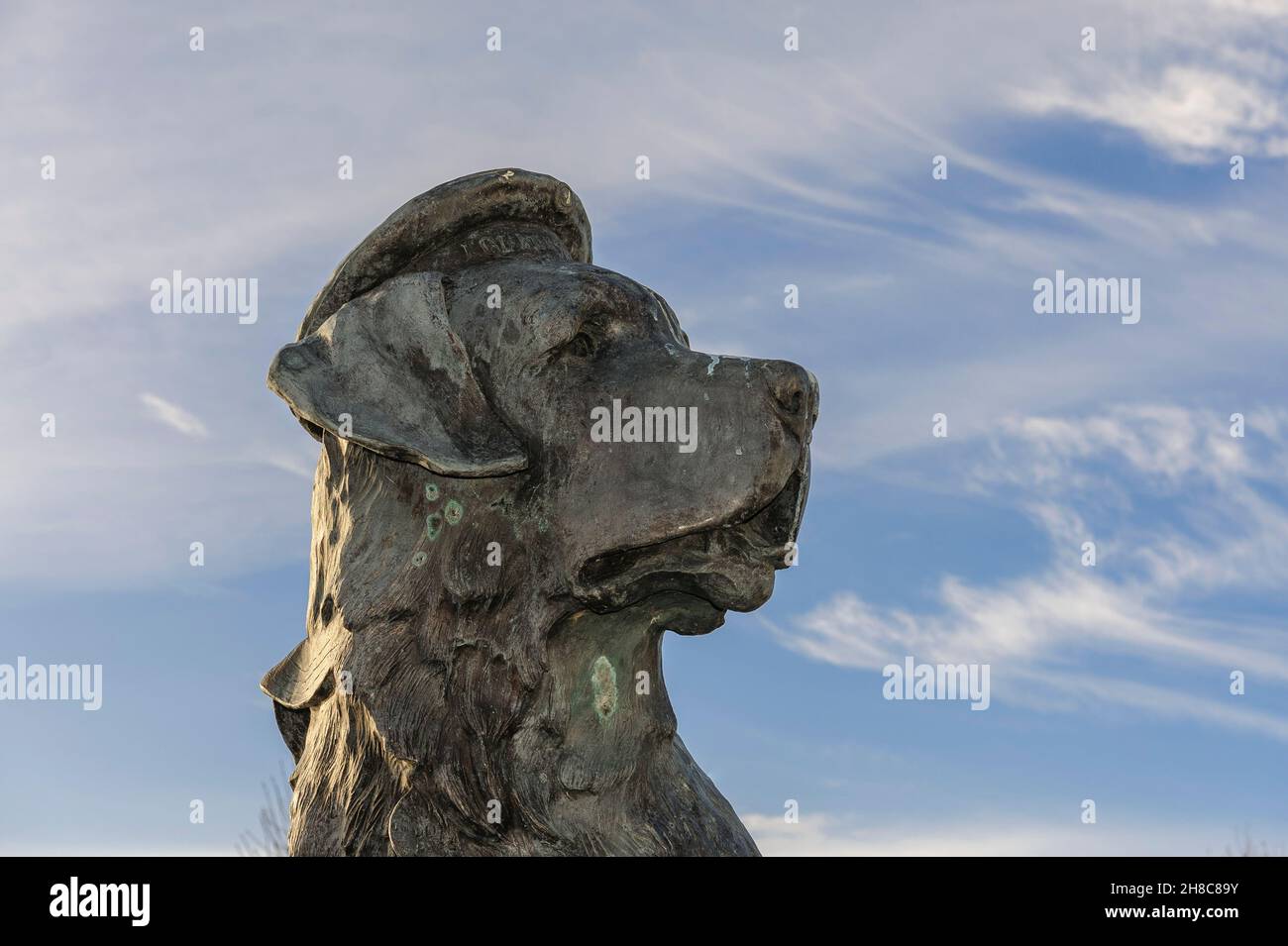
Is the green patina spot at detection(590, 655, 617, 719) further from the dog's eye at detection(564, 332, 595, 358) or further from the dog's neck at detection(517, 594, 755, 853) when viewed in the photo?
the dog's eye at detection(564, 332, 595, 358)

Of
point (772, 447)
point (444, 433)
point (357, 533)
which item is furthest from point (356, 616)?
point (772, 447)

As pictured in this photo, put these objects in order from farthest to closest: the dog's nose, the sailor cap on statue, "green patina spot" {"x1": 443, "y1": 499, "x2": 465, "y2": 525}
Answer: the sailor cap on statue < "green patina spot" {"x1": 443, "y1": 499, "x2": 465, "y2": 525} < the dog's nose

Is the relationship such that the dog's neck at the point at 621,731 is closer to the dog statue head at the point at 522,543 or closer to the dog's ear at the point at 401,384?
the dog statue head at the point at 522,543

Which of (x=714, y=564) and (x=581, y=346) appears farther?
(x=581, y=346)

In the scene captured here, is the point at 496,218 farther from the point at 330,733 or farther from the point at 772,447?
the point at 330,733

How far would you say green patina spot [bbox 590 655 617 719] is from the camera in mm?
6211

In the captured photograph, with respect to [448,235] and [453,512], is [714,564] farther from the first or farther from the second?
[448,235]

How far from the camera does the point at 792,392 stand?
5.96m

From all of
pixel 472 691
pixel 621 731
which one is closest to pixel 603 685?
pixel 621 731

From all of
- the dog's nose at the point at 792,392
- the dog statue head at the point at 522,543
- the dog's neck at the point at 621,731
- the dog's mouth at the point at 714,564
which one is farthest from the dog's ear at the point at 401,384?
the dog's nose at the point at 792,392

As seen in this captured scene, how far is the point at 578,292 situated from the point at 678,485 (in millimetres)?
793

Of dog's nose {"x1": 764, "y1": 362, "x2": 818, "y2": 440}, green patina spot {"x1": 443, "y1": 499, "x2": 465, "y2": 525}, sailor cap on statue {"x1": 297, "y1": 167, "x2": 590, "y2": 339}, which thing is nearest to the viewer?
dog's nose {"x1": 764, "y1": 362, "x2": 818, "y2": 440}

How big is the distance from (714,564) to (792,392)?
0.62 metres

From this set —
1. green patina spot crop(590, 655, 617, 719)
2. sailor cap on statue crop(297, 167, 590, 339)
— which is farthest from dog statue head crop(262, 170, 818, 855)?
sailor cap on statue crop(297, 167, 590, 339)
